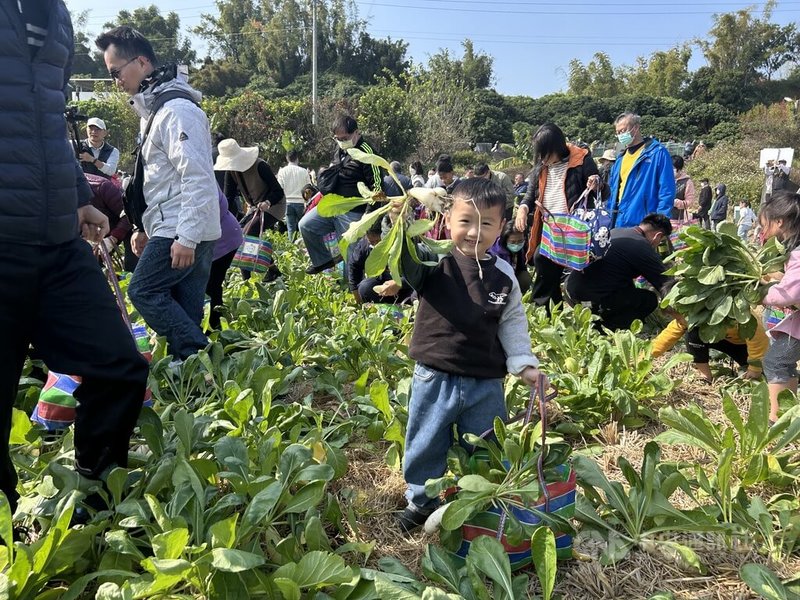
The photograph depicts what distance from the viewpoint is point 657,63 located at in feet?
174

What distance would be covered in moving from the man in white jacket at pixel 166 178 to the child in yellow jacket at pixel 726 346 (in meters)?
2.96

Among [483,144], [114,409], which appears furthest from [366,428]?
[483,144]

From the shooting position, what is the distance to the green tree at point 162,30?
196 ft

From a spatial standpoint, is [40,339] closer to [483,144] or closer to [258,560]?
[258,560]

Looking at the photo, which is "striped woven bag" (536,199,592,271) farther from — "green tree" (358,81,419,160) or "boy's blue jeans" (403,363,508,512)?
"green tree" (358,81,419,160)

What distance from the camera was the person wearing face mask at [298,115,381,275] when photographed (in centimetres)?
541

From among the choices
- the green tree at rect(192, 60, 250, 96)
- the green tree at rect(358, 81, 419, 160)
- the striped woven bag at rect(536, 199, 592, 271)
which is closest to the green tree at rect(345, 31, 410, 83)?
the green tree at rect(192, 60, 250, 96)

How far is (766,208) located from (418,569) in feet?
9.54

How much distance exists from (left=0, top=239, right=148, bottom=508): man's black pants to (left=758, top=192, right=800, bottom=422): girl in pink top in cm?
289

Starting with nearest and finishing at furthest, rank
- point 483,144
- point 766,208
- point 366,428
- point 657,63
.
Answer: point 366,428 → point 766,208 → point 483,144 → point 657,63

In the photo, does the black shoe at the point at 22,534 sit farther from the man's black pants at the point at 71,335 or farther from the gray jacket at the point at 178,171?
the gray jacket at the point at 178,171

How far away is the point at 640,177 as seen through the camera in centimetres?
546

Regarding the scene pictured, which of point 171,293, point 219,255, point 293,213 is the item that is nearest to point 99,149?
point 293,213

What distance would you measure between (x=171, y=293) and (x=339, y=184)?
7.67 ft
